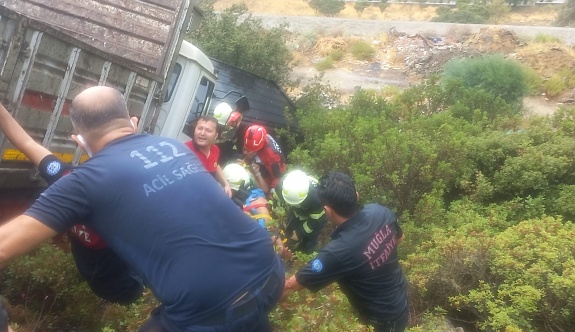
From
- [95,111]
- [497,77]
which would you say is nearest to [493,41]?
[497,77]

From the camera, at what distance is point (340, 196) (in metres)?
2.98

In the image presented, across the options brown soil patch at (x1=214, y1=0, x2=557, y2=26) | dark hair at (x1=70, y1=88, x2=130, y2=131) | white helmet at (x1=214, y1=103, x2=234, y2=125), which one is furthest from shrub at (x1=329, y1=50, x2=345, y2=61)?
dark hair at (x1=70, y1=88, x2=130, y2=131)

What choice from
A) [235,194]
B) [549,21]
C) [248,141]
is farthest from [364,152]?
[549,21]

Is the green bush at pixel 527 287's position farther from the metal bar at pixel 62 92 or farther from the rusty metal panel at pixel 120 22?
the rusty metal panel at pixel 120 22

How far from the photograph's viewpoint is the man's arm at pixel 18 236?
162cm

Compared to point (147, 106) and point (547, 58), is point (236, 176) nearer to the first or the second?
point (147, 106)

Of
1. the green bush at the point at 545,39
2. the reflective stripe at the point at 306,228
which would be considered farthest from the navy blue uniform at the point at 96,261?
the green bush at the point at 545,39

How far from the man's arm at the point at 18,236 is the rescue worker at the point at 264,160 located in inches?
158

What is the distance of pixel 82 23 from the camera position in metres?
5.48

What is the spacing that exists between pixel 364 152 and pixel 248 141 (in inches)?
63.5

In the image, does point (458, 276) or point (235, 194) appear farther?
point (235, 194)

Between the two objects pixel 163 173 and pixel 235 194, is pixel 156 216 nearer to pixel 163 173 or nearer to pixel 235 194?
pixel 163 173

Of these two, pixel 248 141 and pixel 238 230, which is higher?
pixel 238 230

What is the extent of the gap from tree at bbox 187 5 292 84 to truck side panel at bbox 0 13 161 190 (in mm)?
Answer: 6112
